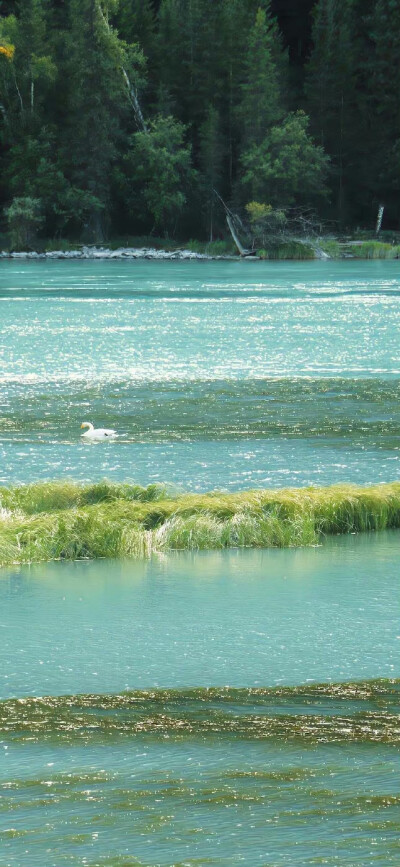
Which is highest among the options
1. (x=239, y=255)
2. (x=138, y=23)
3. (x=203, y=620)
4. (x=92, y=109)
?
(x=138, y=23)

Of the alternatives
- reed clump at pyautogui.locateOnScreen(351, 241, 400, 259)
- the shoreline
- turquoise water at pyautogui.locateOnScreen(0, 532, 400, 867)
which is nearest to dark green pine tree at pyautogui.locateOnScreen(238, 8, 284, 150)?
the shoreline

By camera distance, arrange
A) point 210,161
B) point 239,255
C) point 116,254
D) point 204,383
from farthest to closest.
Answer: point 210,161 → point 239,255 → point 116,254 → point 204,383

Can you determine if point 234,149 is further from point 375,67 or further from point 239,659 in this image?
point 239,659

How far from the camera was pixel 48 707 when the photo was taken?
6.94 metres

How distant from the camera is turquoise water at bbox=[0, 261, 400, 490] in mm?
15492

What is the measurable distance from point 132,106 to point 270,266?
765 inches

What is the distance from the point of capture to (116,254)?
284 feet

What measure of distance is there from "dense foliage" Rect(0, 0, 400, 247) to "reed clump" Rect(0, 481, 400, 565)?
72188 millimetres

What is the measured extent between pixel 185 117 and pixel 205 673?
87939 millimetres

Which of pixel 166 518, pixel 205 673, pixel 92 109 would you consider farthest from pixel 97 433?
pixel 92 109

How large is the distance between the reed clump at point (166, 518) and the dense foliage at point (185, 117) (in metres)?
72.2

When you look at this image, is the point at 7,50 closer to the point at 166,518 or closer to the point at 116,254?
the point at 116,254

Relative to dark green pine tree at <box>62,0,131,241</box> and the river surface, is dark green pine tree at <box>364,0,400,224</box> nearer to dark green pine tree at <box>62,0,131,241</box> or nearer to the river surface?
dark green pine tree at <box>62,0,131,241</box>

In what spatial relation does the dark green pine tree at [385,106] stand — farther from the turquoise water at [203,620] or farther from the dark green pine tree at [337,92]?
the turquoise water at [203,620]
